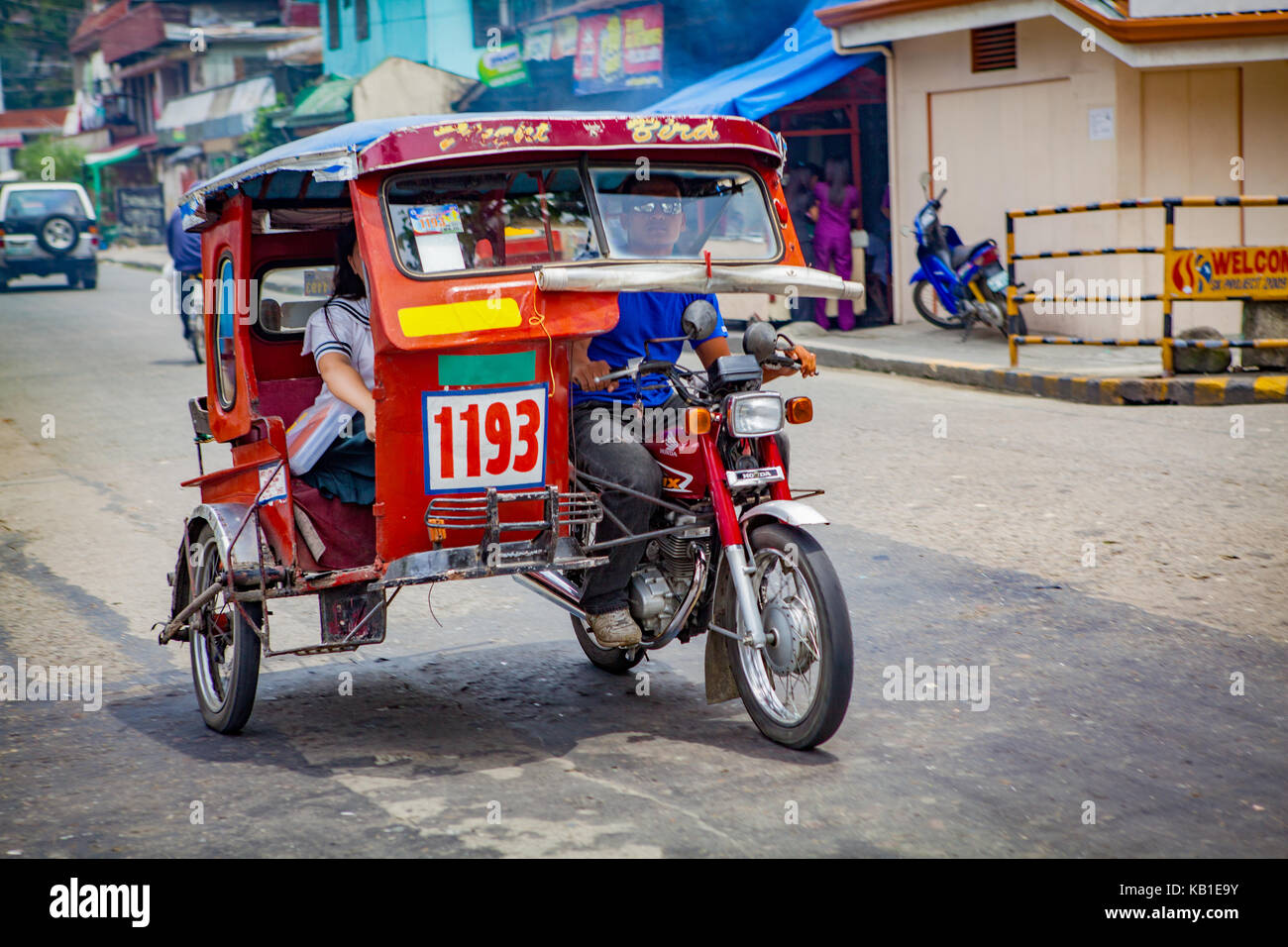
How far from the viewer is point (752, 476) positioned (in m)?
4.34

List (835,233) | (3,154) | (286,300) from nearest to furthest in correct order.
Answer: (286,300) < (835,233) < (3,154)

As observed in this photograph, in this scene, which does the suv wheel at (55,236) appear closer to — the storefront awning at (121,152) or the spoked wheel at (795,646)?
the spoked wheel at (795,646)

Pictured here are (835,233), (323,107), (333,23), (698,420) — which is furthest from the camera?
(333,23)

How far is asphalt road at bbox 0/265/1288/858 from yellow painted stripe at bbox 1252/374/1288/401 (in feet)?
6.36

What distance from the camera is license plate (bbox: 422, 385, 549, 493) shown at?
4227 mm

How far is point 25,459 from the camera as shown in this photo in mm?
10109

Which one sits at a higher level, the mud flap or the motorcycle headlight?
the motorcycle headlight

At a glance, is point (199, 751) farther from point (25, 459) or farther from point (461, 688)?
point (25, 459)

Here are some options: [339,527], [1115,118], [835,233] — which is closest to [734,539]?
[339,527]

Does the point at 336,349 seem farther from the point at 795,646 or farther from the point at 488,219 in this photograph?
the point at 795,646

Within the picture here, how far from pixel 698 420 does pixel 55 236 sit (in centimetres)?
2448

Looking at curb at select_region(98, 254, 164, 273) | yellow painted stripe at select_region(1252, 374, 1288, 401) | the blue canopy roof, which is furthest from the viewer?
curb at select_region(98, 254, 164, 273)

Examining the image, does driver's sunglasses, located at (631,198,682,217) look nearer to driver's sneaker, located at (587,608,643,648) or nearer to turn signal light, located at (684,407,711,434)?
turn signal light, located at (684,407,711,434)

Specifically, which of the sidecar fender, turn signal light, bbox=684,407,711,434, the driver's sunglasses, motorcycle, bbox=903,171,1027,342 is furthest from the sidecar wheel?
motorcycle, bbox=903,171,1027,342
